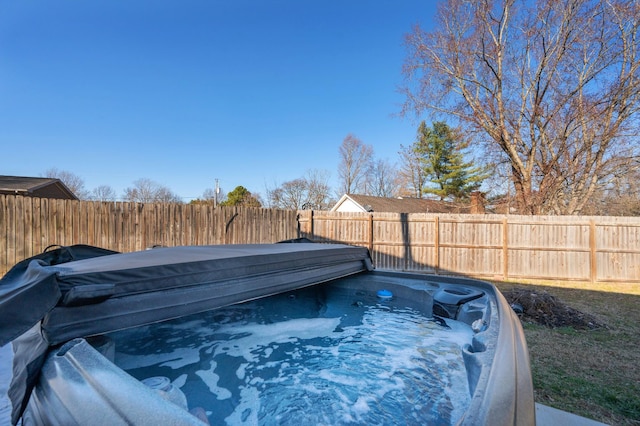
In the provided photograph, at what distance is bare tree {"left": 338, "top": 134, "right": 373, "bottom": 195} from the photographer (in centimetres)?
2148

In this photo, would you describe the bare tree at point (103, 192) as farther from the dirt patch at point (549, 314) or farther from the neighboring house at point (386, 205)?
the dirt patch at point (549, 314)

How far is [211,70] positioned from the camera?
8.23 meters

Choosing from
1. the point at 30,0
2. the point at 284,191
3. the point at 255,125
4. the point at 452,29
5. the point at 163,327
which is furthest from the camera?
the point at 284,191

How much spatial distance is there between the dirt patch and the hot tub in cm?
181

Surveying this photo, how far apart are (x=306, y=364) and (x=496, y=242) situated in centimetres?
678

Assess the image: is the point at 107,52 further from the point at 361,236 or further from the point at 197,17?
the point at 361,236

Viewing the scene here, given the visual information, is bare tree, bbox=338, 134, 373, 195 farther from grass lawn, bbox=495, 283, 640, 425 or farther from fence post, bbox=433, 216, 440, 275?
grass lawn, bbox=495, 283, 640, 425

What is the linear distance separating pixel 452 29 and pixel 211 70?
765 cm

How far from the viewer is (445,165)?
1814 centimetres

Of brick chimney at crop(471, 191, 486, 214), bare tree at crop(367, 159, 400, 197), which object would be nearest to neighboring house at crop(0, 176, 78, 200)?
brick chimney at crop(471, 191, 486, 214)

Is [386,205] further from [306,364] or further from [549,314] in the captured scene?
[306,364]

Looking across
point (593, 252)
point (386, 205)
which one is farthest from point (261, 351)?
point (386, 205)

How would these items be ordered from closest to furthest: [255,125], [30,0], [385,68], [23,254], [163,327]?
[163,327]
[30,0]
[23,254]
[385,68]
[255,125]

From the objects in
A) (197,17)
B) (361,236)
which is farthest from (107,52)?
(361,236)
